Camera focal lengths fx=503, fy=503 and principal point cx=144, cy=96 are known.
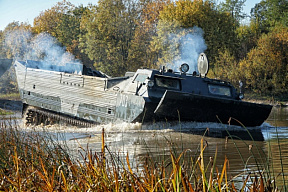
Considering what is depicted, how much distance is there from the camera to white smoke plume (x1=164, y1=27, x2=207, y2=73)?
36.8 m

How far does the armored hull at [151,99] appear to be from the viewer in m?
12.5

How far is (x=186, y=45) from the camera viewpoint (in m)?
36.9

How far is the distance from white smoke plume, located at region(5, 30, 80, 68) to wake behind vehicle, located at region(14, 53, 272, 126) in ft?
90.6

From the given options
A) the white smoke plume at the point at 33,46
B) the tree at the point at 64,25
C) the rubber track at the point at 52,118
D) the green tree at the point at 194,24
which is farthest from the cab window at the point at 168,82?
the tree at the point at 64,25

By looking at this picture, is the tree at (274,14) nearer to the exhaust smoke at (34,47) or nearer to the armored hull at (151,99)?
the exhaust smoke at (34,47)

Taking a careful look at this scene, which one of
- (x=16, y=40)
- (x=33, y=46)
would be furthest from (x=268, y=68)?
(x=16, y=40)

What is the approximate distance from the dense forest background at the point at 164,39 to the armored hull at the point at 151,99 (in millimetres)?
19885

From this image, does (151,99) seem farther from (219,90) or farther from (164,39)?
(164,39)

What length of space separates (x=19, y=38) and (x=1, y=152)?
51.1 metres

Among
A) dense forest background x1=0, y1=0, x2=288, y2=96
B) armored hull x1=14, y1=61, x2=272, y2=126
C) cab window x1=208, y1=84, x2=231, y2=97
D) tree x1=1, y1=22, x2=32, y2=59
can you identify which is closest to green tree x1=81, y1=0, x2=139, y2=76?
dense forest background x1=0, y1=0, x2=288, y2=96

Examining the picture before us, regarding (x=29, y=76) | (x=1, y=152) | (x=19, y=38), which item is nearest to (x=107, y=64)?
(x=19, y=38)

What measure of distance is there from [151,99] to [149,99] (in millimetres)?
59

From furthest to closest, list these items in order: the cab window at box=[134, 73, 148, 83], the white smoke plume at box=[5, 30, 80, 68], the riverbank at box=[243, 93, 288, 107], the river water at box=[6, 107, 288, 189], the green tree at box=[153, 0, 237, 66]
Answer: the white smoke plume at box=[5, 30, 80, 68] < the green tree at box=[153, 0, 237, 66] < the riverbank at box=[243, 93, 288, 107] < the cab window at box=[134, 73, 148, 83] < the river water at box=[6, 107, 288, 189]

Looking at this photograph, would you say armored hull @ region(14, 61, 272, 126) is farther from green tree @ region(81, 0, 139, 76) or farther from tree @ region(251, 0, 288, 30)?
tree @ region(251, 0, 288, 30)
